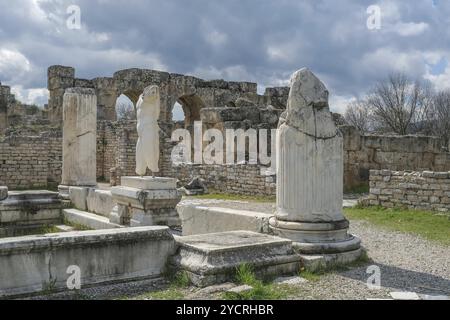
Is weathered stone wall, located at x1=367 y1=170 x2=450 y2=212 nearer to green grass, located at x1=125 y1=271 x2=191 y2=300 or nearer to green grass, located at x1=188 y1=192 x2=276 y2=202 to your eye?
green grass, located at x1=188 y1=192 x2=276 y2=202

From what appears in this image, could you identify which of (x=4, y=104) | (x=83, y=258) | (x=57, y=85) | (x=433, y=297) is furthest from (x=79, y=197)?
(x=4, y=104)

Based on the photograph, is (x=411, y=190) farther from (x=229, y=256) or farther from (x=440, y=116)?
(x=440, y=116)

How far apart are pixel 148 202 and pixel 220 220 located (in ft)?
3.94

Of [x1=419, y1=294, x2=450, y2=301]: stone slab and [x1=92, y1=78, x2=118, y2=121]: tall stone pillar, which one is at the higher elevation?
[x1=92, y1=78, x2=118, y2=121]: tall stone pillar

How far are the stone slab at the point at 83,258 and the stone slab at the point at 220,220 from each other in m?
1.53

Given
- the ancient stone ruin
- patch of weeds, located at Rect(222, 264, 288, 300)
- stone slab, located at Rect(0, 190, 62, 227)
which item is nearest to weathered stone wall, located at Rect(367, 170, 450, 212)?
the ancient stone ruin

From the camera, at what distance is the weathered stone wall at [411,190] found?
1110 centimetres

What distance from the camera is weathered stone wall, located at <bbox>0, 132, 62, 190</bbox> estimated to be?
723 inches

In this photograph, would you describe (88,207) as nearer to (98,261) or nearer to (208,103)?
(98,261)

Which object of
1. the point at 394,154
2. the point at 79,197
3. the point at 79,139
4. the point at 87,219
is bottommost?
the point at 87,219

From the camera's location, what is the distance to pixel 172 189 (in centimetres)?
790

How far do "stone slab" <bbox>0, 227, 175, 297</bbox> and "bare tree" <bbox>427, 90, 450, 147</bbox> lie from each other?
31.6 meters

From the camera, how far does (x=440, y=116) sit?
35.6 m
